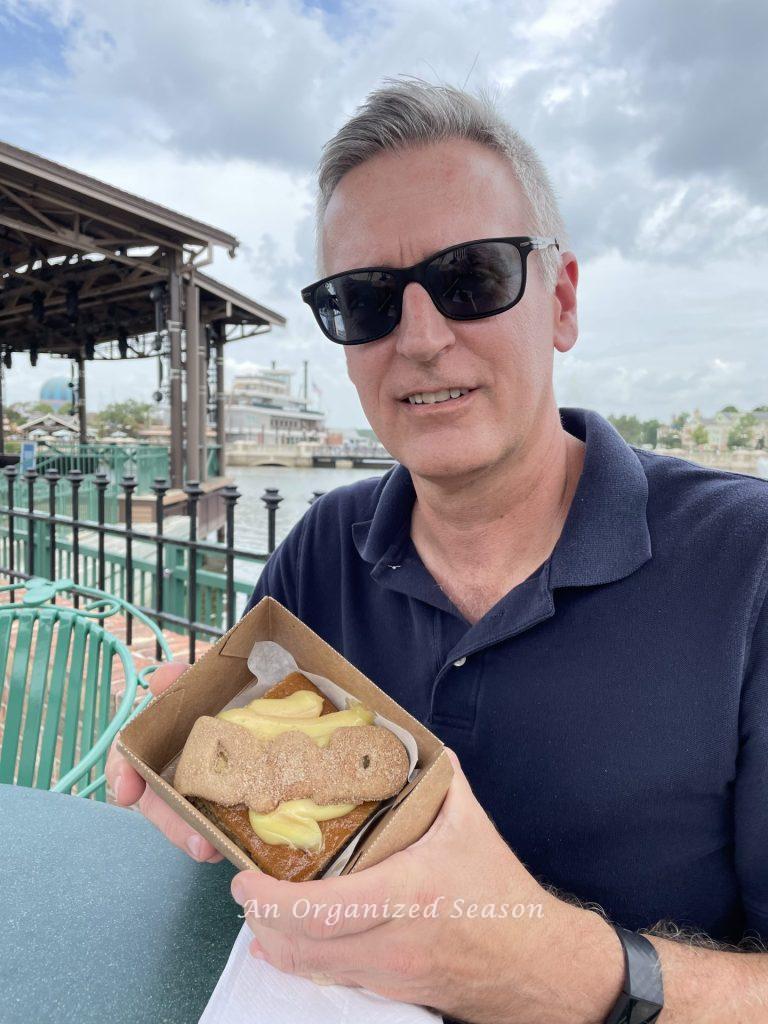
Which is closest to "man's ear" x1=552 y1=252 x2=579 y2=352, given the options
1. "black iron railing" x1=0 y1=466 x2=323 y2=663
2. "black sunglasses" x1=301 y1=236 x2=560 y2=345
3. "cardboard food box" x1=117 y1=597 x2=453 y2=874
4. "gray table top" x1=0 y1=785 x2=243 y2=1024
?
"black sunglasses" x1=301 y1=236 x2=560 y2=345

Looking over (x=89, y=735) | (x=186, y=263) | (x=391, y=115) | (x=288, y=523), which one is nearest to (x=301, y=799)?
(x=391, y=115)

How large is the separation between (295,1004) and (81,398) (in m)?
21.3

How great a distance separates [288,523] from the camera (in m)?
9.84

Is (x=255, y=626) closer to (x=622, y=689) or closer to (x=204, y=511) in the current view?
(x=622, y=689)

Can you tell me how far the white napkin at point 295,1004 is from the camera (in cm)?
76

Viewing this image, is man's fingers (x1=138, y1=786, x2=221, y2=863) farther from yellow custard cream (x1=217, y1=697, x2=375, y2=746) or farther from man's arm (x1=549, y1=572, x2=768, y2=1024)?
man's arm (x1=549, y1=572, x2=768, y2=1024)

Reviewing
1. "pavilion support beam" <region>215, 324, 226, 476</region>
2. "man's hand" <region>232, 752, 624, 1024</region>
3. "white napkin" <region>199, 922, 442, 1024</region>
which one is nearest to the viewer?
"man's hand" <region>232, 752, 624, 1024</region>

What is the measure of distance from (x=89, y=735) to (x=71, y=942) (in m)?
1.22

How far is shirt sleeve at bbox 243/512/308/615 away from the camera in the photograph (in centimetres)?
162

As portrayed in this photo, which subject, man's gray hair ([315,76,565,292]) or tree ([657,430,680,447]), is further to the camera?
tree ([657,430,680,447])

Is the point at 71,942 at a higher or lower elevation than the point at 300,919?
lower

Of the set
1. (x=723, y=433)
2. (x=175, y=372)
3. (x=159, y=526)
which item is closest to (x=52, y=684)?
(x=159, y=526)

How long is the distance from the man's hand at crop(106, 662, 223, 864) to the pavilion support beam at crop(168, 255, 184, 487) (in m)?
10.8

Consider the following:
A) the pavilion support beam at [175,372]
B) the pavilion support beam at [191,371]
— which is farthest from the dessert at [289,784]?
the pavilion support beam at [191,371]
